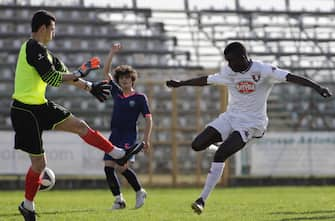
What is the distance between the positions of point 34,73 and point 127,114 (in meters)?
3.75

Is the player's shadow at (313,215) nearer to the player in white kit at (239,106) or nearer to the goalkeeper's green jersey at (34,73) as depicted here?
the player in white kit at (239,106)

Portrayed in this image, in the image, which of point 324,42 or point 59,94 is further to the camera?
point 324,42

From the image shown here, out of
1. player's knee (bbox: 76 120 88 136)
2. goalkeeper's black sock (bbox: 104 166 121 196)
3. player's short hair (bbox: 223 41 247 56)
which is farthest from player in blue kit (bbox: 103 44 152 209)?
player's knee (bbox: 76 120 88 136)

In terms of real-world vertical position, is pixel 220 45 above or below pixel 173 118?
above

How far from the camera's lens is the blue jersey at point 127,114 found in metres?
11.4

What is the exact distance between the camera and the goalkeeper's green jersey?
766 centimetres

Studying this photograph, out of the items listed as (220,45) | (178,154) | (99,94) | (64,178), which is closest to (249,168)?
(178,154)

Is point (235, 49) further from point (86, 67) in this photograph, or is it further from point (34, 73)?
point (34, 73)

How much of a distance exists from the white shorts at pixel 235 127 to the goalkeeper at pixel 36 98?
6.37ft

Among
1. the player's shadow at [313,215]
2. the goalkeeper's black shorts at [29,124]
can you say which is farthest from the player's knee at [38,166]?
the player's shadow at [313,215]

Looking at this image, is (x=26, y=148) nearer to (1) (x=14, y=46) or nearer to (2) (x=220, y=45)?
(1) (x=14, y=46)

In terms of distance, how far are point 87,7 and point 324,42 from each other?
8.45m

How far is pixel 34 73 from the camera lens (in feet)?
25.6

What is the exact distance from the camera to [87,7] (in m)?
28.4
